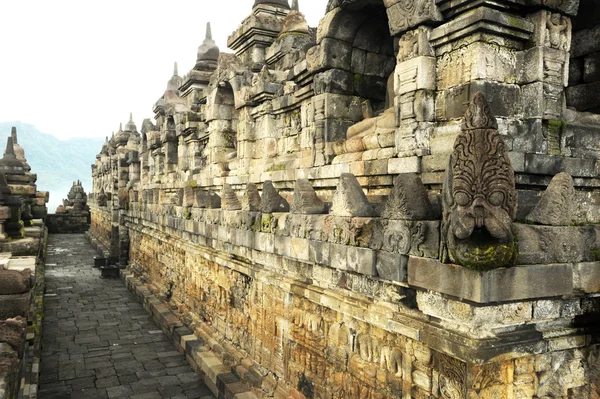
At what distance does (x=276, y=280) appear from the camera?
6.07m

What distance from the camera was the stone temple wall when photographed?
3.24 meters

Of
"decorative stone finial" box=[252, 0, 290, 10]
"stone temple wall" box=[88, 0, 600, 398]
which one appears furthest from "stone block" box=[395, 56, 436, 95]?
"decorative stone finial" box=[252, 0, 290, 10]

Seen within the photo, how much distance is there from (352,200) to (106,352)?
23.9ft

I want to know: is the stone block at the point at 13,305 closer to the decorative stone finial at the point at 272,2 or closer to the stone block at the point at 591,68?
the stone block at the point at 591,68

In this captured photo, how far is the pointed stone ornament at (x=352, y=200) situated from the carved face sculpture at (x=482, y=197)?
1236 mm

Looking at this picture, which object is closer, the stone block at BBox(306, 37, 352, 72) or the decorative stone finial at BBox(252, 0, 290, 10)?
the stone block at BBox(306, 37, 352, 72)

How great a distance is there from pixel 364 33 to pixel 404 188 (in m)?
3.02

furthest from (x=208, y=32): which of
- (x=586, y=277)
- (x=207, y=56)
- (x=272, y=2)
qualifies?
(x=586, y=277)

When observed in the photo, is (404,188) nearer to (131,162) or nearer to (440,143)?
(440,143)

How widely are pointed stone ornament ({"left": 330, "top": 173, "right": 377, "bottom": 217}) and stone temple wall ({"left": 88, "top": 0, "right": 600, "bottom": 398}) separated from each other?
0.06 feet

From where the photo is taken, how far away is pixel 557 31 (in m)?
4.19

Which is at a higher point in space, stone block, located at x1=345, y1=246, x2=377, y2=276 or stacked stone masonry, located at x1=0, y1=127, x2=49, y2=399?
stone block, located at x1=345, y1=246, x2=377, y2=276

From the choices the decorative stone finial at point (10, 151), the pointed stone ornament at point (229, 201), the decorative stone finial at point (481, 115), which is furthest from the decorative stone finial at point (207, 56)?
the decorative stone finial at point (481, 115)

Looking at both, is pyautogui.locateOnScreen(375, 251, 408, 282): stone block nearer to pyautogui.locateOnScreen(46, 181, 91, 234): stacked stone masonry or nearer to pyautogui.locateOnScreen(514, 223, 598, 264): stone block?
pyautogui.locateOnScreen(514, 223, 598, 264): stone block
